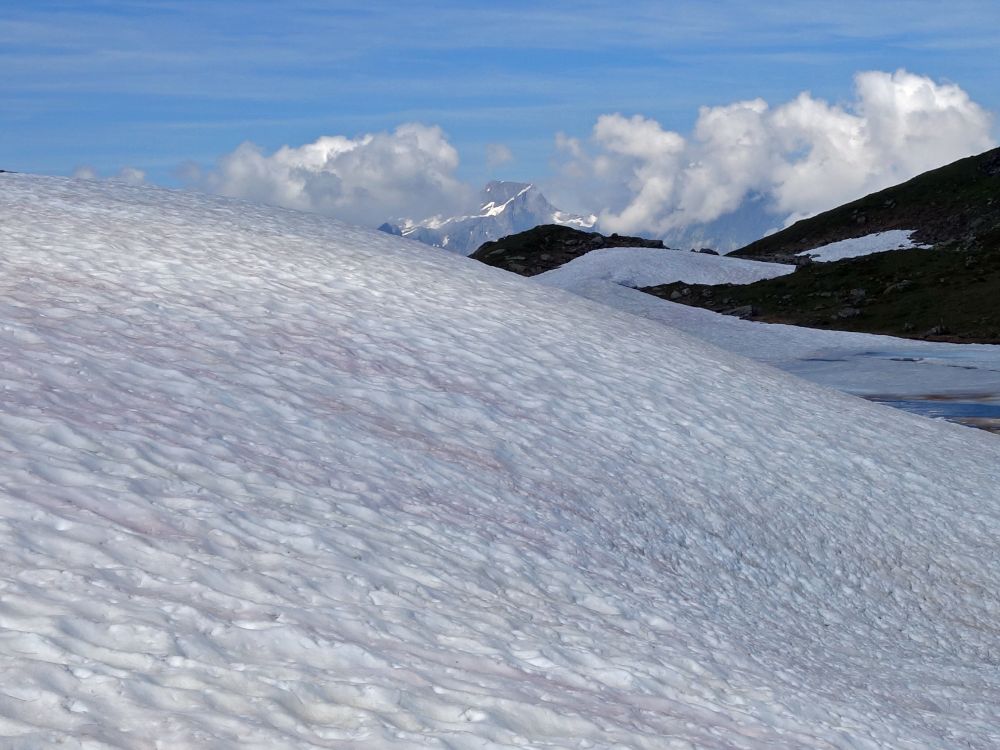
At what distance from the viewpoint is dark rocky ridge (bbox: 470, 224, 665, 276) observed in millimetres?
74625

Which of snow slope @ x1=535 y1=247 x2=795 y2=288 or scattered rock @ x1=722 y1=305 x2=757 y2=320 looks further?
snow slope @ x1=535 y1=247 x2=795 y2=288

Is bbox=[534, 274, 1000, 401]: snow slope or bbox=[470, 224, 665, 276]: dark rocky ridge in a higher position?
bbox=[470, 224, 665, 276]: dark rocky ridge

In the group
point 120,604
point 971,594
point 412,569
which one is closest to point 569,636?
point 412,569

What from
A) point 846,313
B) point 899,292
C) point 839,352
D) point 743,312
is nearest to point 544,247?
point 743,312

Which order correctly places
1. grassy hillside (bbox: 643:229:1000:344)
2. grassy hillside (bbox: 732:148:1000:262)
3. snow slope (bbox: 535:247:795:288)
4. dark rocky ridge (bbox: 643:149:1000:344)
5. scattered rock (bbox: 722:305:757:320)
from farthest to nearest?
grassy hillside (bbox: 732:148:1000:262) < snow slope (bbox: 535:247:795:288) < scattered rock (bbox: 722:305:757:320) < dark rocky ridge (bbox: 643:149:1000:344) < grassy hillside (bbox: 643:229:1000:344)

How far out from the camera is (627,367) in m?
16.8

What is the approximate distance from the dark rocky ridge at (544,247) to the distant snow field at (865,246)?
41.9 feet

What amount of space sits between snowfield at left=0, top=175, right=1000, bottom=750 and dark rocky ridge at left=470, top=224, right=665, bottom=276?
2186 inches

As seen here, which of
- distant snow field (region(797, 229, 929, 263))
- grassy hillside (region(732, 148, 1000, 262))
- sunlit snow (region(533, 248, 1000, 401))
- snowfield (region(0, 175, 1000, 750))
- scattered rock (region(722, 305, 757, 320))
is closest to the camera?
snowfield (region(0, 175, 1000, 750))

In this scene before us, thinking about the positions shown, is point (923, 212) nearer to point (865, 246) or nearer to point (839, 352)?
point (865, 246)

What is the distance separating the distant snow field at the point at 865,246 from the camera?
271ft

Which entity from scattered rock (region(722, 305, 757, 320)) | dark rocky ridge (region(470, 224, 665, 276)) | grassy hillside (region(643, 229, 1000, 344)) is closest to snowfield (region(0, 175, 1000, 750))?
grassy hillside (region(643, 229, 1000, 344))

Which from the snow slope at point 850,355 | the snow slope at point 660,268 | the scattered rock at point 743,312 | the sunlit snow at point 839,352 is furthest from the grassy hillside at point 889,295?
the snow slope at point 850,355

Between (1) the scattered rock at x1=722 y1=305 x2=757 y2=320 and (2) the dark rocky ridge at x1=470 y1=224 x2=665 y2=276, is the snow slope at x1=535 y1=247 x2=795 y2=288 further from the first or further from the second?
(1) the scattered rock at x1=722 y1=305 x2=757 y2=320
